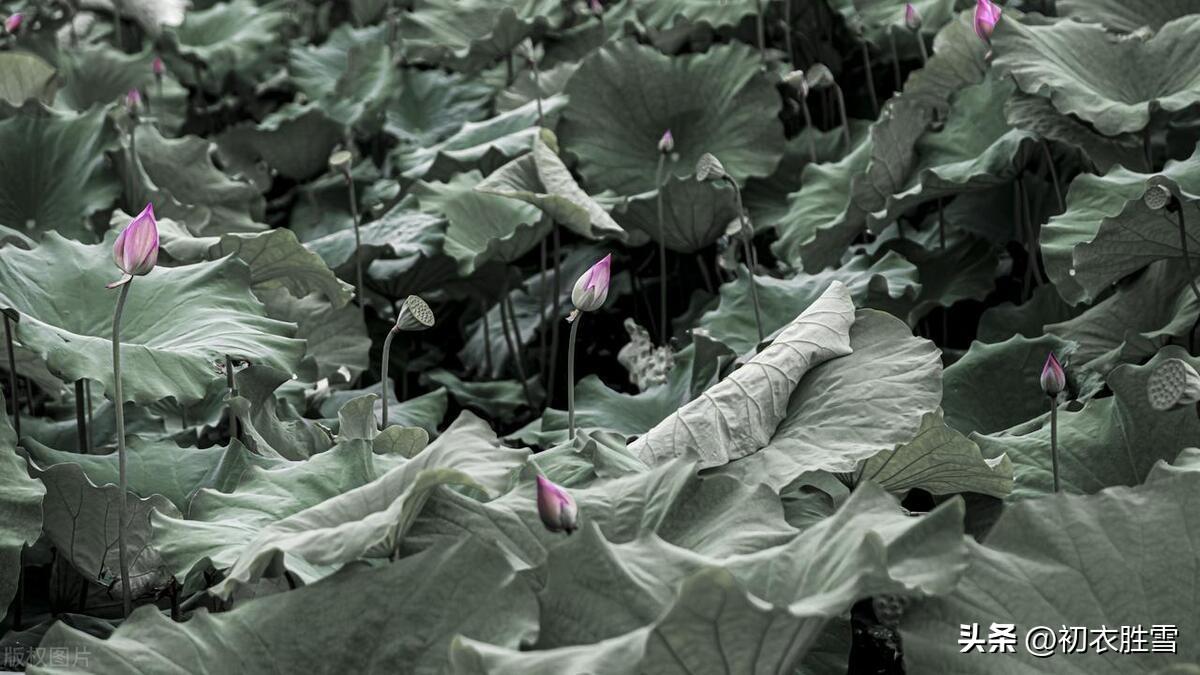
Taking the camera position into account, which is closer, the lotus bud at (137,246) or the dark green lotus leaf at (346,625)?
the dark green lotus leaf at (346,625)

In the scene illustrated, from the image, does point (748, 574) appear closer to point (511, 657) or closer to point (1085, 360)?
point (511, 657)

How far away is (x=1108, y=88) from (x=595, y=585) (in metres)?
1.36

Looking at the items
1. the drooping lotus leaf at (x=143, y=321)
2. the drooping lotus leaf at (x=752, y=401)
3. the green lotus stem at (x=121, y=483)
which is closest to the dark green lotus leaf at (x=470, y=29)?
the drooping lotus leaf at (x=143, y=321)

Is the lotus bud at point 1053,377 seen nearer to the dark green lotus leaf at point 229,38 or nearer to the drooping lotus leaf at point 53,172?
the drooping lotus leaf at point 53,172

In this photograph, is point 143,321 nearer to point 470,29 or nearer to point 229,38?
point 470,29

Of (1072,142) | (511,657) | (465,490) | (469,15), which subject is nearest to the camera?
(511,657)

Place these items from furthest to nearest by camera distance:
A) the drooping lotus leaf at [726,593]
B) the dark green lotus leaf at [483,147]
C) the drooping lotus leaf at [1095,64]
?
the dark green lotus leaf at [483,147], the drooping lotus leaf at [1095,64], the drooping lotus leaf at [726,593]

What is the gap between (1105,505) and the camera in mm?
1077

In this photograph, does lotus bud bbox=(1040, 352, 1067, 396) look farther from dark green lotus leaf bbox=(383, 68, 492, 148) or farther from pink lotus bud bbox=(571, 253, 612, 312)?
dark green lotus leaf bbox=(383, 68, 492, 148)

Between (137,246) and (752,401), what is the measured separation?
644 millimetres

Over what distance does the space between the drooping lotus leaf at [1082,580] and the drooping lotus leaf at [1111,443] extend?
0.32 metres

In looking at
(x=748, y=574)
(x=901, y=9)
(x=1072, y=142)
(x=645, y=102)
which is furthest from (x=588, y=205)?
(x=748, y=574)

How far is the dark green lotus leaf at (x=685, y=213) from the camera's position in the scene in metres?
2.32

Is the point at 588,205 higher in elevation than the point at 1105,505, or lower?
lower
